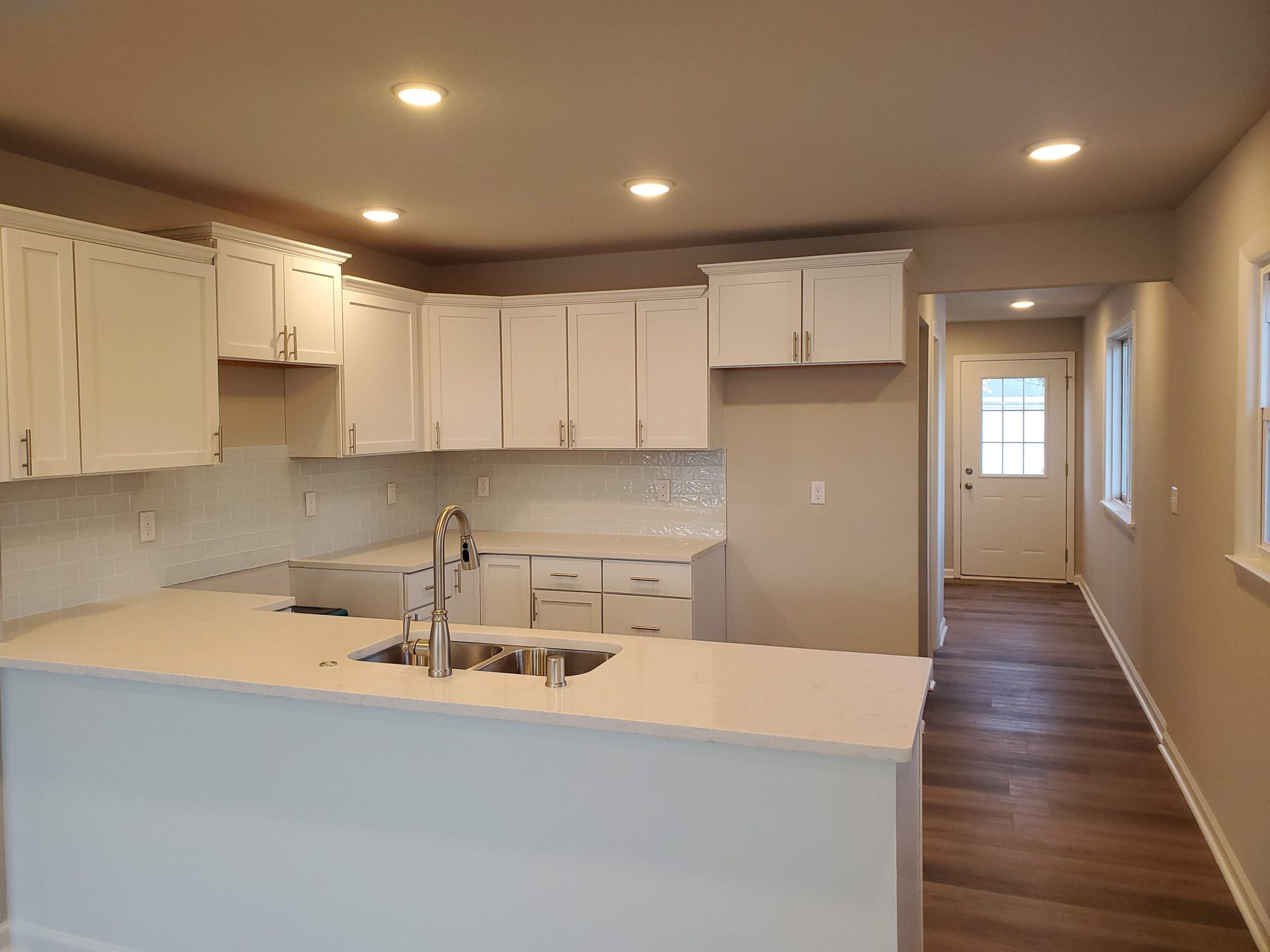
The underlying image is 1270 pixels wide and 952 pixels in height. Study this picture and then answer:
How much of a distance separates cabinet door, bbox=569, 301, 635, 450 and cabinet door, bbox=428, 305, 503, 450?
16.6 inches

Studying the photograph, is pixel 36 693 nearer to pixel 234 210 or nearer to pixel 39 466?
pixel 39 466

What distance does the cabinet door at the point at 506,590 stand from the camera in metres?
4.55

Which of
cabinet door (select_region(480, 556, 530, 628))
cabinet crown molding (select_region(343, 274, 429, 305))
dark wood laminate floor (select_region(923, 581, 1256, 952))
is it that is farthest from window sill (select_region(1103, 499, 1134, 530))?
cabinet crown molding (select_region(343, 274, 429, 305))

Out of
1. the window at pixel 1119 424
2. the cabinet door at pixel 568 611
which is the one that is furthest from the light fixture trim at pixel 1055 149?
the window at pixel 1119 424

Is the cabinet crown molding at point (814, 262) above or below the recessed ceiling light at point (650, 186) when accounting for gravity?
below

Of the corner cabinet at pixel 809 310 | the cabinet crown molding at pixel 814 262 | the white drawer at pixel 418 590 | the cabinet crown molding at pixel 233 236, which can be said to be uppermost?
the cabinet crown molding at pixel 814 262

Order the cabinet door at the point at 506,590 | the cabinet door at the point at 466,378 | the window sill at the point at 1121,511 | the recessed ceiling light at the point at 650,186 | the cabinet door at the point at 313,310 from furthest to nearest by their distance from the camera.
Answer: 1. the window sill at the point at 1121,511
2. the cabinet door at the point at 466,378
3. the cabinet door at the point at 506,590
4. the cabinet door at the point at 313,310
5. the recessed ceiling light at the point at 650,186

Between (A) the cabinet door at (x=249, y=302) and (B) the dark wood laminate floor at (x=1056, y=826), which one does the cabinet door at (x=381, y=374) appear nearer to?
(A) the cabinet door at (x=249, y=302)

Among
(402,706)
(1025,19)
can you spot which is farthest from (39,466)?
(1025,19)

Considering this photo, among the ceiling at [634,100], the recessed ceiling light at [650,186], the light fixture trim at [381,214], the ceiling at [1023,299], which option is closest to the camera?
the ceiling at [634,100]

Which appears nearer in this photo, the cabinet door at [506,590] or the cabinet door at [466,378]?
the cabinet door at [506,590]

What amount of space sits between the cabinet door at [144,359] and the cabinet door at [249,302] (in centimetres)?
6

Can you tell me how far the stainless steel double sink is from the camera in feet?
8.46

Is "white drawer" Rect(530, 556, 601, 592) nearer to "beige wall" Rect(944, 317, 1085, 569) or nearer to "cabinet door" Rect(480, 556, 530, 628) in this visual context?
"cabinet door" Rect(480, 556, 530, 628)
